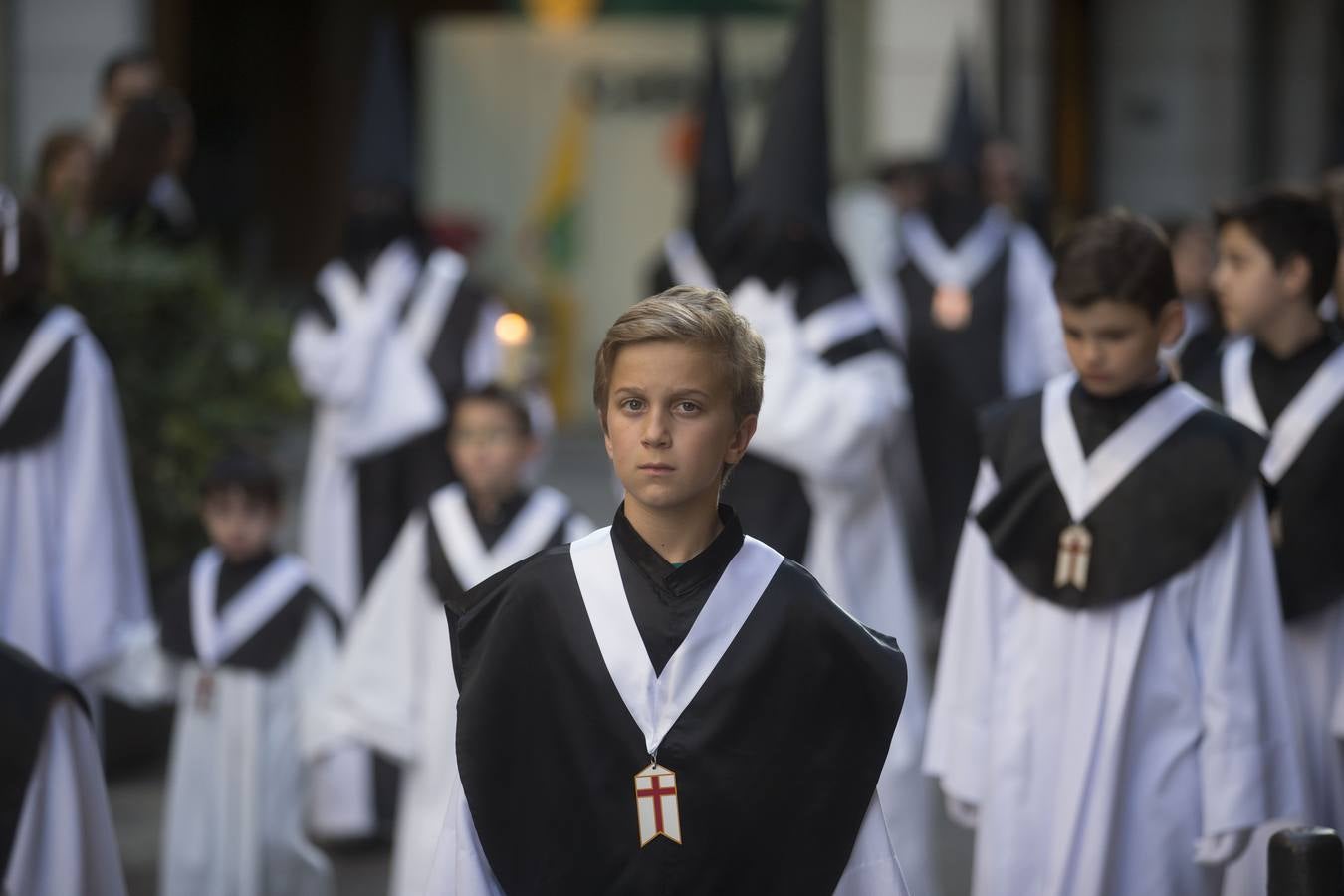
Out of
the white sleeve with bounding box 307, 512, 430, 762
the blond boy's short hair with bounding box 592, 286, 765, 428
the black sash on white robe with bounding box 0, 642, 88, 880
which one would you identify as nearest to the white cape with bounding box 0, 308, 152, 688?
the white sleeve with bounding box 307, 512, 430, 762

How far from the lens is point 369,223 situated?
27.4 ft

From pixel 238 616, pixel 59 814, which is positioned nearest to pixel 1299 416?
pixel 59 814

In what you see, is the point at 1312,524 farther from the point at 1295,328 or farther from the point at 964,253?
the point at 964,253

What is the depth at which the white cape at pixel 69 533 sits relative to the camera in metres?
5.87

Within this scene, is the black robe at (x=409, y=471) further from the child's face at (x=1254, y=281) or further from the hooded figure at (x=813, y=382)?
the child's face at (x=1254, y=281)

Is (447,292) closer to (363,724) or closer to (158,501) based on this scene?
(158,501)

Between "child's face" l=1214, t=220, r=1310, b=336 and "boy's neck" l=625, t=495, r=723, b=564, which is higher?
"child's face" l=1214, t=220, r=1310, b=336

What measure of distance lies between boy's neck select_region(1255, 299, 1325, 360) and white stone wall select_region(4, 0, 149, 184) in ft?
35.8

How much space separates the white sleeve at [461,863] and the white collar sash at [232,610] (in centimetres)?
306

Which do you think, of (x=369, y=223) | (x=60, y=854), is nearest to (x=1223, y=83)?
(x=369, y=223)

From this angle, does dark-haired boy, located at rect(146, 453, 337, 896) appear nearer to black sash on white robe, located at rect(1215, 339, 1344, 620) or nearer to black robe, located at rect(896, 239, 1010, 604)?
black sash on white robe, located at rect(1215, 339, 1344, 620)

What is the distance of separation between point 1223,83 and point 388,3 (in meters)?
7.50

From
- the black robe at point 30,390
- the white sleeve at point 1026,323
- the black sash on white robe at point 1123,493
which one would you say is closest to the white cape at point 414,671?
the black robe at point 30,390

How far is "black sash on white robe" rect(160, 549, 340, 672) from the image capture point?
20.6 feet
